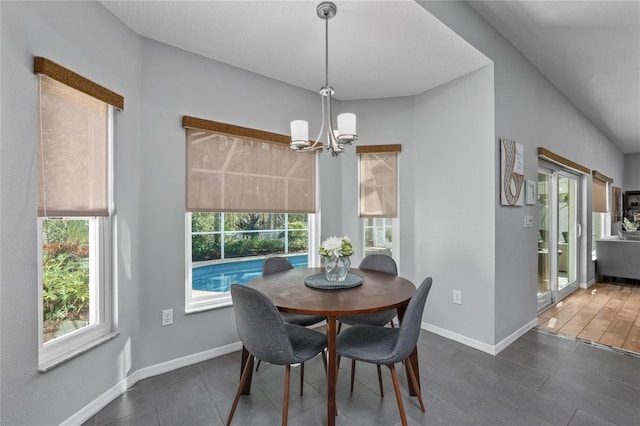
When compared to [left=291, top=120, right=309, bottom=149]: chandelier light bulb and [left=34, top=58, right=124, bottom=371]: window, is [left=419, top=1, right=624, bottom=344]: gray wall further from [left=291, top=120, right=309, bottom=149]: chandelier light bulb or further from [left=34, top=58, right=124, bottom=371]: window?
[left=34, top=58, right=124, bottom=371]: window

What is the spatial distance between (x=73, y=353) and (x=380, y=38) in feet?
9.56

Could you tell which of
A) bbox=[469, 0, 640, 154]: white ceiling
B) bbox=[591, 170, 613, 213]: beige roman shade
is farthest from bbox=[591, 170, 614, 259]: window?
bbox=[469, 0, 640, 154]: white ceiling

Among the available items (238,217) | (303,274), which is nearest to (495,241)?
(303,274)

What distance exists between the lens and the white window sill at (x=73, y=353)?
1536 millimetres

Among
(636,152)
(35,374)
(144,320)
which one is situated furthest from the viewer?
(636,152)

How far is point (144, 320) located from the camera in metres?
2.26

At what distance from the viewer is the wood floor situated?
291cm

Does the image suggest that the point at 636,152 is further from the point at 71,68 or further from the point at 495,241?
the point at 71,68

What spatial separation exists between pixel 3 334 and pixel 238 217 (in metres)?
1.71

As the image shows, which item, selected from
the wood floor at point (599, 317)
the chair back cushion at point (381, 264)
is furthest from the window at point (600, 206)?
the chair back cushion at point (381, 264)

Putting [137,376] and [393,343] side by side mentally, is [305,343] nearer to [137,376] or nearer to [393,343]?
[393,343]

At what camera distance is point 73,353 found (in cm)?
169

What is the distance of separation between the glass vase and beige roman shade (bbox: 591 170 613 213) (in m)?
5.50

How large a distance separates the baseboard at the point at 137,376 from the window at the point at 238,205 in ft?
1.29
